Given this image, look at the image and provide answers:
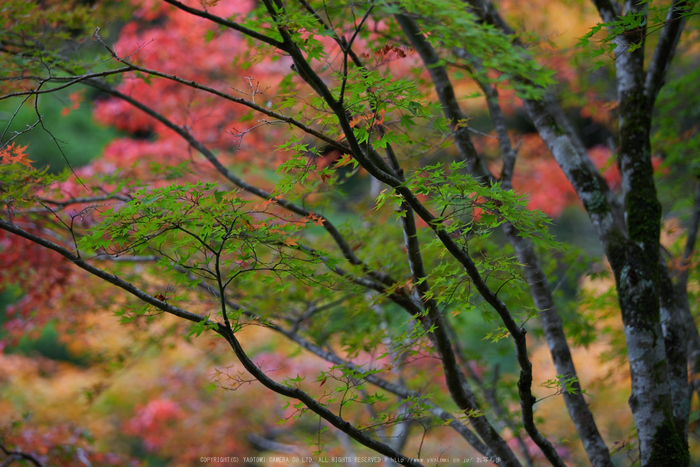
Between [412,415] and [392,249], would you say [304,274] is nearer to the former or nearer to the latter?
[412,415]

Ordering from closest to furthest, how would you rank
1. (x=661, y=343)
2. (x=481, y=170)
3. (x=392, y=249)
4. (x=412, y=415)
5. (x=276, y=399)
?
(x=412, y=415), (x=661, y=343), (x=481, y=170), (x=392, y=249), (x=276, y=399)

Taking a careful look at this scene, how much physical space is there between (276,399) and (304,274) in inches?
225

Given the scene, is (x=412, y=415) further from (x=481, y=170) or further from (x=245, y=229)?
(x=481, y=170)

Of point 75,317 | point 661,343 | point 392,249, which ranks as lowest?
point 661,343

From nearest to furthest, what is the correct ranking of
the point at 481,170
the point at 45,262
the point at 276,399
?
the point at 481,170 < the point at 45,262 < the point at 276,399

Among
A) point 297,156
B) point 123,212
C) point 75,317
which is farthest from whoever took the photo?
point 75,317

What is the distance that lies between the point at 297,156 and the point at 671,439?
2346mm

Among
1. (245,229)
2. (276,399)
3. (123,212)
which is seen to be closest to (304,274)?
(245,229)

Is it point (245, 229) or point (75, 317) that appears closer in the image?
point (245, 229)

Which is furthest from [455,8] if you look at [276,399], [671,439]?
[276,399]

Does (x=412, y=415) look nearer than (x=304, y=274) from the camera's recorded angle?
No

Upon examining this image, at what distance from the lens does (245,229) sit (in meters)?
1.98

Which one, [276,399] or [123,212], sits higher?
[276,399]

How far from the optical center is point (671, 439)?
2.44 m
